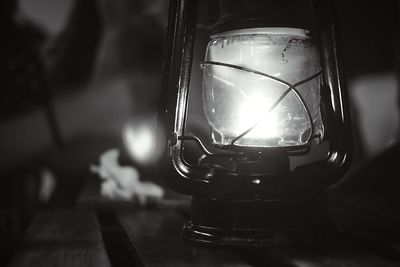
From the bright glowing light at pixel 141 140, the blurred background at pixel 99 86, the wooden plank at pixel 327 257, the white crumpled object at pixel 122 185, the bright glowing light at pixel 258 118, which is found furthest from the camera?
the blurred background at pixel 99 86

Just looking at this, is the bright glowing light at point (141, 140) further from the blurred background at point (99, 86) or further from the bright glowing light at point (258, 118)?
the bright glowing light at point (258, 118)

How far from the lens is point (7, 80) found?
257 cm

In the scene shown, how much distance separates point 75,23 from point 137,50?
43cm

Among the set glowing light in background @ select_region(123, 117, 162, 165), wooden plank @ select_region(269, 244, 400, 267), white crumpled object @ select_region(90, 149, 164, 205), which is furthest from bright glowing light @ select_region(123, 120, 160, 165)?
wooden plank @ select_region(269, 244, 400, 267)

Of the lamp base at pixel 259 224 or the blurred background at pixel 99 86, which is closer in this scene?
the lamp base at pixel 259 224

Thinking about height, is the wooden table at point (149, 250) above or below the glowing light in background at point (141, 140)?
below

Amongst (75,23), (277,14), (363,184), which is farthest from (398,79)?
(277,14)

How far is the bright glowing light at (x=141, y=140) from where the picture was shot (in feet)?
7.72

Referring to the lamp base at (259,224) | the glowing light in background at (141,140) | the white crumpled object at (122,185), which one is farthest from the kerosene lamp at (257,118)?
the glowing light in background at (141,140)

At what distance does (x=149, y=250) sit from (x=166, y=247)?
4cm

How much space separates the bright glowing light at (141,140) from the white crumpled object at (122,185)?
2.48 ft

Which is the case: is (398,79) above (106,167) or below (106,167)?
above

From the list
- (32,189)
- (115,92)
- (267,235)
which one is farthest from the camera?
(32,189)

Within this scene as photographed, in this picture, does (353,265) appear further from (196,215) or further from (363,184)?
(363,184)
